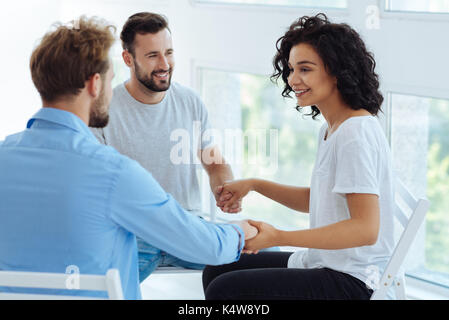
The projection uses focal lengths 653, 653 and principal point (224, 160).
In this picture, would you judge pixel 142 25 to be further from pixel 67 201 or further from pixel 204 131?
pixel 67 201

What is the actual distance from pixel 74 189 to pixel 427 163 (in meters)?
1.36

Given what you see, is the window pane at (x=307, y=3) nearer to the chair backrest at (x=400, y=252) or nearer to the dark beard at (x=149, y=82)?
the dark beard at (x=149, y=82)

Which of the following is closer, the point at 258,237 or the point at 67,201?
the point at 67,201

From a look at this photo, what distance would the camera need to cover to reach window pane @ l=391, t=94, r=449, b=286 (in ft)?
6.88

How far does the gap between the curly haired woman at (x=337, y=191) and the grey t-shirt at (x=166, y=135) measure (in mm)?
576

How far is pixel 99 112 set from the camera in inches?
53.1

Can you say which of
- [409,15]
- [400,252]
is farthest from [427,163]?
[400,252]

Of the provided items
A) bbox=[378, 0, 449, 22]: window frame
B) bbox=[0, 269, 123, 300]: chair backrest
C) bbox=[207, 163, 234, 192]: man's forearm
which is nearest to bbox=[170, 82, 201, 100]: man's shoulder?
bbox=[207, 163, 234, 192]: man's forearm

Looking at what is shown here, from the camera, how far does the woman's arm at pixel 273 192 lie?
1.79 metres

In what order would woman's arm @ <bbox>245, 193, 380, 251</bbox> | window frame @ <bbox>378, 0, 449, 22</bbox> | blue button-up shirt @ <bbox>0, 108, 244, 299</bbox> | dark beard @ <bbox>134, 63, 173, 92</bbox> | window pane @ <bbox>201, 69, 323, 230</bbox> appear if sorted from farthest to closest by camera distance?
window pane @ <bbox>201, 69, 323, 230</bbox>, dark beard @ <bbox>134, 63, 173, 92</bbox>, window frame @ <bbox>378, 0, 449, 22</bbox>, woman's arm @ <bbox>245, 193, 380, 251</bbox>, blue button-up shirt @ <bbox>0, 108, 244, 299</bbox>

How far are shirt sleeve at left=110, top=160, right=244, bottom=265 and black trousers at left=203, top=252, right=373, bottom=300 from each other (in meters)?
0.13

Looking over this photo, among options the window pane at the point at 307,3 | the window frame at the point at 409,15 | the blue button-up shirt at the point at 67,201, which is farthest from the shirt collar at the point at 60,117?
the window pane at the point at 307,3

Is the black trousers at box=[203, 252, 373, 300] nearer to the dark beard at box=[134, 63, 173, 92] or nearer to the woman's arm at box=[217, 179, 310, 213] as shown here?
the woman's arm at box=[217, 179, 310, 213]

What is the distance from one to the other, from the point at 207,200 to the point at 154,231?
1882 millimetres
